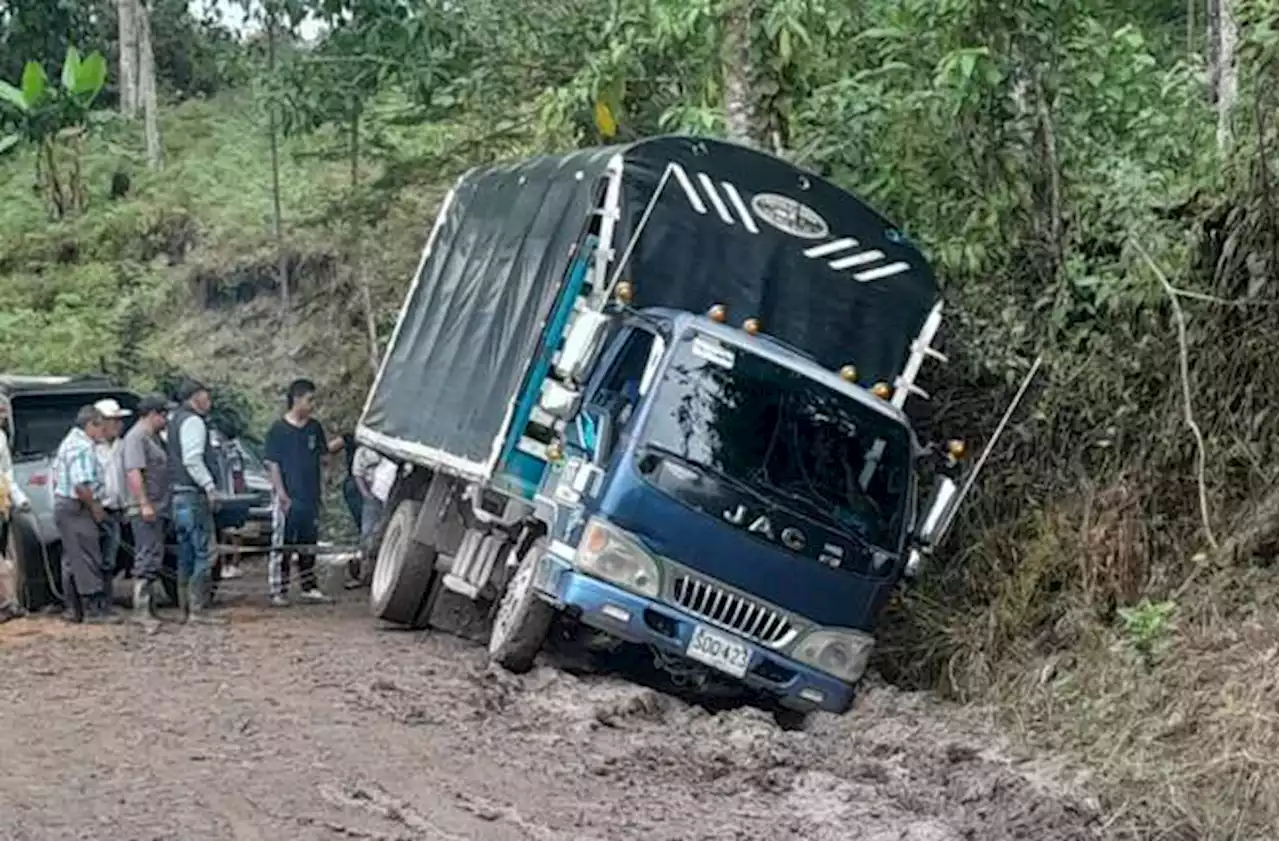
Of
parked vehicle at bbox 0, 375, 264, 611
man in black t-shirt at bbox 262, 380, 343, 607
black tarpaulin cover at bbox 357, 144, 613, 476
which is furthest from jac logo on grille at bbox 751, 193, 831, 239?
parked vehicle at bbox 0, 375, 264, 611

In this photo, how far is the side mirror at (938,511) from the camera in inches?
401

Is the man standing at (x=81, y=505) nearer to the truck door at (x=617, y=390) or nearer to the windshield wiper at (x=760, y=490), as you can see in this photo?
the truck door at (x=617, y=390)

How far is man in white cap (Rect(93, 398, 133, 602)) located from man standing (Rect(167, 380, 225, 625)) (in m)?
0.41

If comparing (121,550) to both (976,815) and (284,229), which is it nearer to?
(976,815)

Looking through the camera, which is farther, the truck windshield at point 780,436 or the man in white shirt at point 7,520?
the man in white shirt at point 7,520

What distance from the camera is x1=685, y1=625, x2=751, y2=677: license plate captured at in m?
9.88

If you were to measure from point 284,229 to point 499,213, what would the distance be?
40.4ft

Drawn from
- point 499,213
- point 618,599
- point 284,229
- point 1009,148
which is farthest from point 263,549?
point 284,229

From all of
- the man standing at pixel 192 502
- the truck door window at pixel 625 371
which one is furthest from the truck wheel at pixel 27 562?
the truck door window at pixel 625 371

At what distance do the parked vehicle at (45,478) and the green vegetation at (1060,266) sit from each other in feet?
13.3

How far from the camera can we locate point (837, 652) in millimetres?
10125

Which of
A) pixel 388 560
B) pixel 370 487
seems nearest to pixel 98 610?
pixel 388 560

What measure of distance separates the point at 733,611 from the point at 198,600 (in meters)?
4.87

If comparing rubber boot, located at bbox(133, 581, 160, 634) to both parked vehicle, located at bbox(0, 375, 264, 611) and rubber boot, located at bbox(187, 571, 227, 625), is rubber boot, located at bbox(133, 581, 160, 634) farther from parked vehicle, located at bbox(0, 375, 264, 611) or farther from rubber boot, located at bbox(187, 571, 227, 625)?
parked vehicle, located at bbox(0, 375, 264, 611)
